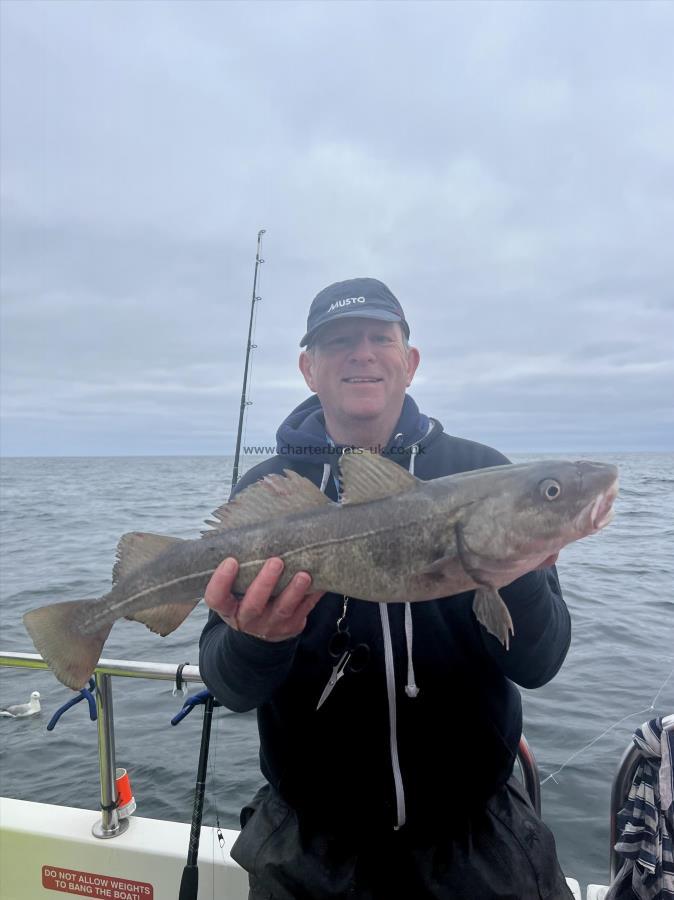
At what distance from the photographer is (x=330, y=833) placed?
296cm

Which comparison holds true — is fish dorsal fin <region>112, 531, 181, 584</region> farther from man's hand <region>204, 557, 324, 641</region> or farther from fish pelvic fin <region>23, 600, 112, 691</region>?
man's hand <region>204, 557, 324, 641</region>

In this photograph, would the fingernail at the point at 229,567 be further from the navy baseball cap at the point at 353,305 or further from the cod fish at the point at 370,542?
the navy baseball cap at the point at 353,305

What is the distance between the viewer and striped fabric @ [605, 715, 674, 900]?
9.34ft

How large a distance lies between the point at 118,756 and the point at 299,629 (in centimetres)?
697

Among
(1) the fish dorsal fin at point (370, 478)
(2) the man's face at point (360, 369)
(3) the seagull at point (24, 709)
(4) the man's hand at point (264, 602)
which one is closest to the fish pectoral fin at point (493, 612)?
(1) the fish dorsal fin at point (370, 478)

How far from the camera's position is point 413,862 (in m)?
2.82

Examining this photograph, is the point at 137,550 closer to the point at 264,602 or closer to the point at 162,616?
the point at 162,616

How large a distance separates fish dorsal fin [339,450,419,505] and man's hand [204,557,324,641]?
50cm

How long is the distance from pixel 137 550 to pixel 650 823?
2.99 m

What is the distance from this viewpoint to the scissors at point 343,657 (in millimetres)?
3039

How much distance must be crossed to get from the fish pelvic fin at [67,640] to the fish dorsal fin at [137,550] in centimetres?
24

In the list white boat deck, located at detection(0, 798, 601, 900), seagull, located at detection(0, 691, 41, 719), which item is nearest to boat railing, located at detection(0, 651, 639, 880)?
white boat deck, located at detection(0, 798, 601, 900)

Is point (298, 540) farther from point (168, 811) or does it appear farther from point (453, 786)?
point (168, 811)

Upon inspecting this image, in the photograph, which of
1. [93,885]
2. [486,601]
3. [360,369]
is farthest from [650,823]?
[93,885]
